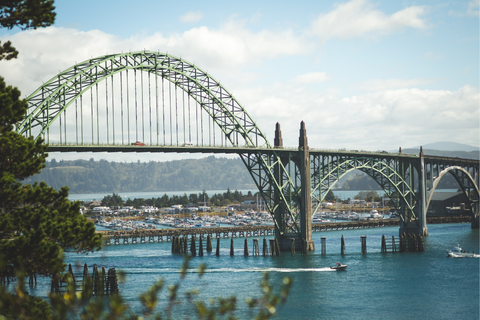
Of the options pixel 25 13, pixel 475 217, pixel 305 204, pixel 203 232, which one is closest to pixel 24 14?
pixel 25 13

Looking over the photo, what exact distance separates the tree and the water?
12.1 metres

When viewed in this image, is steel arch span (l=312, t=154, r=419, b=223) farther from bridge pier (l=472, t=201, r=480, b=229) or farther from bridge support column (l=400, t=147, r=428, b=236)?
bridge pier (l=472, t=201, r=480, b=229)

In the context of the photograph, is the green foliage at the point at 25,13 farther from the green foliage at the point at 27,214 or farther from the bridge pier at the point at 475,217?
the bridge pier at the point at 475,217

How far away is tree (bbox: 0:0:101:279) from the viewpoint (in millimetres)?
18422

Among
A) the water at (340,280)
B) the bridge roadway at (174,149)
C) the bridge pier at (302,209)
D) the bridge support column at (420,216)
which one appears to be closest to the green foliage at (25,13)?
the water at (340,280)

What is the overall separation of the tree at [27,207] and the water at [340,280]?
12120 mm

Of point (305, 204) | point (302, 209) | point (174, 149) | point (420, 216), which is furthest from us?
point (420, 216)

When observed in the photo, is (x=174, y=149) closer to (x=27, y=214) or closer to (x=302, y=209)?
(x=302, y=209)

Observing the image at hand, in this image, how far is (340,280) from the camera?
48594 mm

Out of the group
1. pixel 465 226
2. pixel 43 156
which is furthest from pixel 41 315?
pixel 465 226

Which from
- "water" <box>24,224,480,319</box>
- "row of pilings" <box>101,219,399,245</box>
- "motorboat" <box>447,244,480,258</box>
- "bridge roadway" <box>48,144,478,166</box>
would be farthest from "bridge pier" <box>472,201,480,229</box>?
"bridge roadway" <box>48,144,478,166</box>

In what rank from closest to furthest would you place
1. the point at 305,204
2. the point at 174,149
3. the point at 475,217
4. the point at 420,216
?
the point at 174,149 → the point at 305,204 → the point at 420,216 → the point at 475,217

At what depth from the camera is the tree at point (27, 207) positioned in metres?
18.4

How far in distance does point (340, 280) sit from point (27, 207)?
35449 mm
